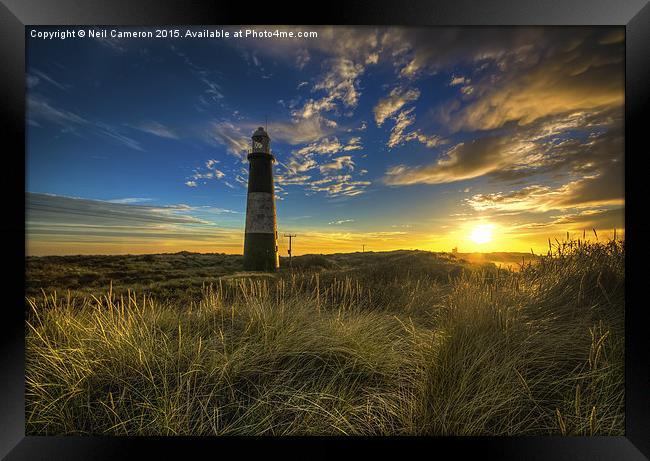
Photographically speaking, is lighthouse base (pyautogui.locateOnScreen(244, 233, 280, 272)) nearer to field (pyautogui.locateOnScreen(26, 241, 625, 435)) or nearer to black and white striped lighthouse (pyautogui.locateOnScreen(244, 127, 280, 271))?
black and white striped lighthouse (pyautogui.locateOnScreen(244, 127, 280, 271))

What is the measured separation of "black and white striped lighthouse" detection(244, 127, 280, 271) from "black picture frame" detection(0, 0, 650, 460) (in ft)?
19.6

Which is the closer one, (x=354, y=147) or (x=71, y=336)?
(x=71, y=336)

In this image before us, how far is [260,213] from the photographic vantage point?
25.4 ft

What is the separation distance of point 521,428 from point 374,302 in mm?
1940

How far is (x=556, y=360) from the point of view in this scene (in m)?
1.77
